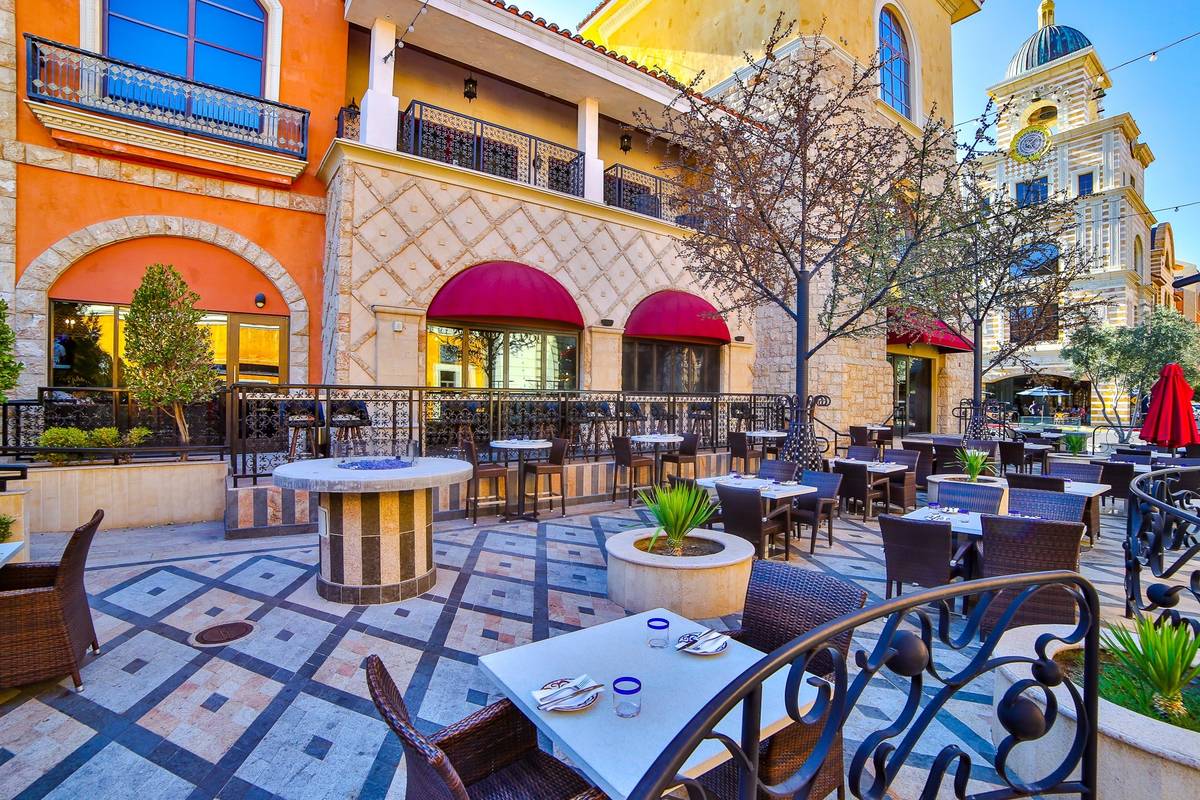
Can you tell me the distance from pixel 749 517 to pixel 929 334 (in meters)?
9.86

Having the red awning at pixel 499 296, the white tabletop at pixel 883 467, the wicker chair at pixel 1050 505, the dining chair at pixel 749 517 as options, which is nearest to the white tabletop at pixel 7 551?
the dining chair at pixel 749 517

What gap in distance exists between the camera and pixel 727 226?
28.9 feet

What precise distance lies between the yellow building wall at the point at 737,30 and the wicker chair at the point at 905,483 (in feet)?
32.9

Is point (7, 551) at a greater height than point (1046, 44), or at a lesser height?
lesser

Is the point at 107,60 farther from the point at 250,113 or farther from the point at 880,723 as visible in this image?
the point at 880,723

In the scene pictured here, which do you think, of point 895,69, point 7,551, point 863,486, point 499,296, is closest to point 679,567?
point 7,551

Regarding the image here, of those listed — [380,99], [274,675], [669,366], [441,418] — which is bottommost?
[274,675]

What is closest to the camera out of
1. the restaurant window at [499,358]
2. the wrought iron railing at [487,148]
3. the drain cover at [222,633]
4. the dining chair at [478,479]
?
the drain cover at [222,633]

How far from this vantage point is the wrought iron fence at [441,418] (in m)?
7.39

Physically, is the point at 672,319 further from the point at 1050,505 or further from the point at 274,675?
the point at 274,675

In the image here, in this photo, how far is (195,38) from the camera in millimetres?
9734

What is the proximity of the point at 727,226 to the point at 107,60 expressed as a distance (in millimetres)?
10256

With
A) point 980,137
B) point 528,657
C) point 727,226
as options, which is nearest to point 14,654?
point 528,657

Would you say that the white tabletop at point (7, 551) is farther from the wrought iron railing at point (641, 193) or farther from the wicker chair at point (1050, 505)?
the wrought iron railing at point (641, 193)
